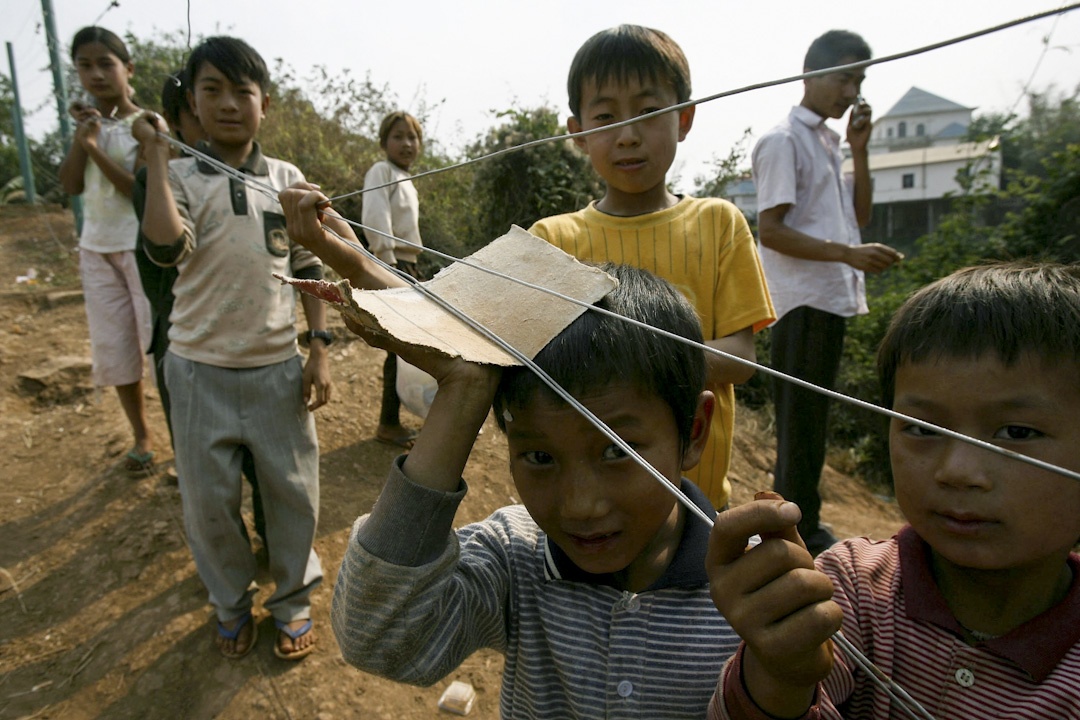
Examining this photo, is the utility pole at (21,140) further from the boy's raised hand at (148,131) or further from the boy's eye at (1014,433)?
the boy's eye at (1014,433)

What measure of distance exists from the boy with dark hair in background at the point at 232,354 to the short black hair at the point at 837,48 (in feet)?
7.41

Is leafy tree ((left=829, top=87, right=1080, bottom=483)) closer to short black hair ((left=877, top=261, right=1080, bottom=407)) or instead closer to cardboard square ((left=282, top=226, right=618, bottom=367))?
short black hair ((left=877, top=261, right=1080, bottom=407))

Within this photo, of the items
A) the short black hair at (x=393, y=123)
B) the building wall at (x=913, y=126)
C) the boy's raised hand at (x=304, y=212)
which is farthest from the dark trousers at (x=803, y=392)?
the building wall at (x=913, y=126)

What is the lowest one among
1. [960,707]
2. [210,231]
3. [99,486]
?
[99,486]

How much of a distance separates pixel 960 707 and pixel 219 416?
85.2 inches

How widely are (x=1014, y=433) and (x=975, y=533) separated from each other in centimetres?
14

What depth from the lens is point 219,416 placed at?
2.22m

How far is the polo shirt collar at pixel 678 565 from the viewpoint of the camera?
1066 millimetres

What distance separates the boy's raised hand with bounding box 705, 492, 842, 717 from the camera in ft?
2.07

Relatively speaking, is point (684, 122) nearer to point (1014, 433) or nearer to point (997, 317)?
point (997, 317)

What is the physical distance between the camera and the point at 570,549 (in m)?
1.03

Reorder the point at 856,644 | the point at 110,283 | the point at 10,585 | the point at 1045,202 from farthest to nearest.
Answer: the point at 1045,202
the point at 110,283
the point at 10,585
the point at 856,644

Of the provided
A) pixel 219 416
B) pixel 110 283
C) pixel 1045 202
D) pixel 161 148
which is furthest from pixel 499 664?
pixel 1045 202

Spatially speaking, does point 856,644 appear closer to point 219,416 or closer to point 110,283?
point 219,416
